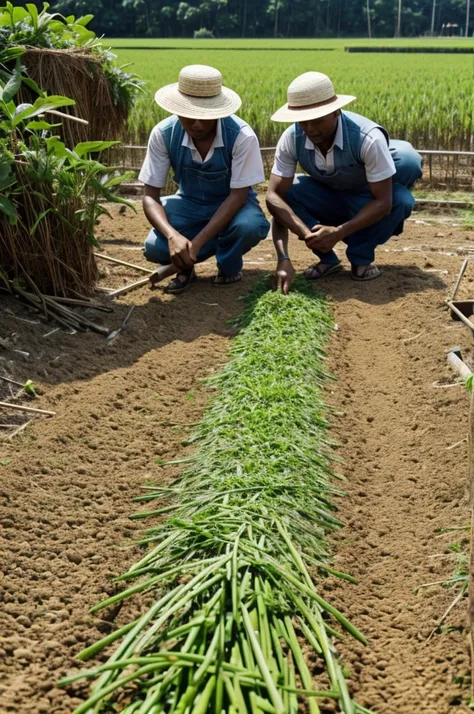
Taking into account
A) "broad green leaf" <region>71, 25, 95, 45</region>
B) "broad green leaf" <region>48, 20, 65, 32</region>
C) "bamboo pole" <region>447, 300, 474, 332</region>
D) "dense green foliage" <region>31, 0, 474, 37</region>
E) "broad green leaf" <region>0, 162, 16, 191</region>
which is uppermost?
"broad green leaf" <region>48, 20, 65, 32</region>

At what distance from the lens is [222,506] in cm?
240

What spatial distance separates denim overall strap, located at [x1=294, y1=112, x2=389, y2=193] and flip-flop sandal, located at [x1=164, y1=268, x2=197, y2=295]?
896 millimetres

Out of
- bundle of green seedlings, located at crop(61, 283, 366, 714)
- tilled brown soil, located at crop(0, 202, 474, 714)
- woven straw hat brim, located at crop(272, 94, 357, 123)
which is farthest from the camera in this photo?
woven straw hat brim, located at crop(272, 94, 357, 123)

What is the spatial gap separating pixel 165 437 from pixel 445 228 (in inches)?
148

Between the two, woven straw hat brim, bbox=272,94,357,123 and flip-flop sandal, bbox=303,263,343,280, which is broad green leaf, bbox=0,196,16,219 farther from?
flip-flop sandal, bbox=303,263,343,280

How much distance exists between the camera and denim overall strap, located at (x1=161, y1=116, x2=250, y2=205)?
4555mm

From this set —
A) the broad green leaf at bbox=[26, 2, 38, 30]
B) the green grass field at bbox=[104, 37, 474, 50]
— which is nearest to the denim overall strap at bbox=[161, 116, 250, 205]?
the broad green leaf at bbox=[26, 2, 38, 30]

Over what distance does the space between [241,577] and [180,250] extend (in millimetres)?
2552

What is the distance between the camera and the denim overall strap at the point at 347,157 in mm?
4484

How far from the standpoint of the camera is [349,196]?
4836mm

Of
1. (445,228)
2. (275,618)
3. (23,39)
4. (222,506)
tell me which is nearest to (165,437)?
(222,506)

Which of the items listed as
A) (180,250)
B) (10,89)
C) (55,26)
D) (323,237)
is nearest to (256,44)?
(55,26)

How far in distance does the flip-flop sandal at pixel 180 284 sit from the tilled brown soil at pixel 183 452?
0.23 feet

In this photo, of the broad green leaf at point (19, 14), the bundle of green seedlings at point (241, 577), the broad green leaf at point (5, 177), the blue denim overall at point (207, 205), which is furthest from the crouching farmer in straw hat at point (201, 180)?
the bundle of green seedlings at point (241, 577)
